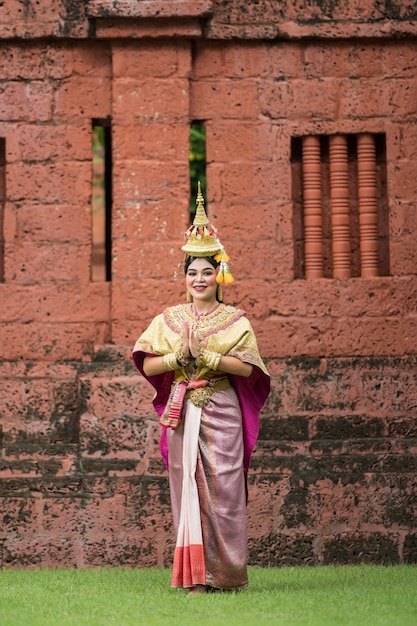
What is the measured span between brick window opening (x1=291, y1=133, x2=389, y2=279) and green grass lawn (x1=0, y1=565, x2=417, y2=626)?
2.22m

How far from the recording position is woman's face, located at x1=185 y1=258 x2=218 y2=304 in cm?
716

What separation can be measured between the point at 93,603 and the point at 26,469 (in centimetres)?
206

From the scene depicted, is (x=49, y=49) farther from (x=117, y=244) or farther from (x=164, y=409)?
(x=164, y=409)

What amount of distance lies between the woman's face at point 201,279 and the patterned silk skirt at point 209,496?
1.88ft

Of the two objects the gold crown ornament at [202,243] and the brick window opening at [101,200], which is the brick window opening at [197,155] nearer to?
the brick window opening at [101,200]

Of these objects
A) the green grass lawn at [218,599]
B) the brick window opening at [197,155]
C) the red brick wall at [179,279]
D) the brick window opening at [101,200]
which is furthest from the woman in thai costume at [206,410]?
the brick window opening at [197,155]

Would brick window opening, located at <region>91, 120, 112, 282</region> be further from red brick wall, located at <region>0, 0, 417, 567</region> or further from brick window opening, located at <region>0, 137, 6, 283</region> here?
brick window opening, located at <region>0, 137, 6, 283</region>

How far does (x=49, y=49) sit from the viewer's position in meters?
9.04

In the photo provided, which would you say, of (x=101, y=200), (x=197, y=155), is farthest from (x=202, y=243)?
(x=101, y=200)

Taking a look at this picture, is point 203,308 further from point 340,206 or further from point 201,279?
point 340,206

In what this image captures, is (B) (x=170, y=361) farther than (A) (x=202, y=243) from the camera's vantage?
No

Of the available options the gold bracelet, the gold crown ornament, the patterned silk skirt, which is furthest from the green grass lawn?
the gold crown ornament

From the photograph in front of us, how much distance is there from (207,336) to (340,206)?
233cm

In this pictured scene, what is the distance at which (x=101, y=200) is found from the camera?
70.6 feet
